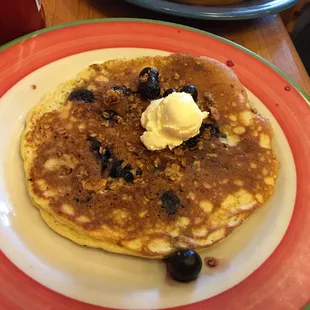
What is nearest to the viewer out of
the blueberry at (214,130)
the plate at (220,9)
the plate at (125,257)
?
the plate at (125,257)

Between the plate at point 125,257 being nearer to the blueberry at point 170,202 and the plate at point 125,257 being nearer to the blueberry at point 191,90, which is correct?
the blueberry at point 170,202

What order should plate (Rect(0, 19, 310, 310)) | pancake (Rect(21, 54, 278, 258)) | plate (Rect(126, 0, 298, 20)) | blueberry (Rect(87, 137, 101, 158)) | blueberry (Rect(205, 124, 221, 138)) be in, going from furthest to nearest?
plate (Rect(126, 0, 298, 20)) → blueberry (Rect(205, 124, 221, 138)) → blueberry (Rect(87, 137, 101, 158)) → pancake (Rect(21, 54, 278, 258)) → plate (Rect(0, 19, 310, 310))

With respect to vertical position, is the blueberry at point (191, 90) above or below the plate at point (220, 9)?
below

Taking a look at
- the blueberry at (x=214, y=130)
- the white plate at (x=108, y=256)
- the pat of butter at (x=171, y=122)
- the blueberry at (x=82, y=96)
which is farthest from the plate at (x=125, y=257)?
the pat of butter at (x=171, y=122)

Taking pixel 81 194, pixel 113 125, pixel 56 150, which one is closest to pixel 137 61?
pixel 113 125

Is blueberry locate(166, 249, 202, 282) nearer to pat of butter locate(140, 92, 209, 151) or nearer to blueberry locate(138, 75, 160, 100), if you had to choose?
pat of butter locate(140, 92, 209, 151)

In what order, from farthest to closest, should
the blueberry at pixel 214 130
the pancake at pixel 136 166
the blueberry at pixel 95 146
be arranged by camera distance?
1. the blueberry at pixel 214 130
2. the blueberry at pixel 95 146
3. the pancake at pixel 136 166

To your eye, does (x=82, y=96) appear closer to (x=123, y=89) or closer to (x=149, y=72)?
(x=123, y=89)

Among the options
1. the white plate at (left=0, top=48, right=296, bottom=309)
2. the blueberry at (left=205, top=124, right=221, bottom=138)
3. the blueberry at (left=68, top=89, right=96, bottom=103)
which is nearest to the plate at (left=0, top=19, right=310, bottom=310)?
the white plate at (left=0, top=48, right=296, bottom=309)
